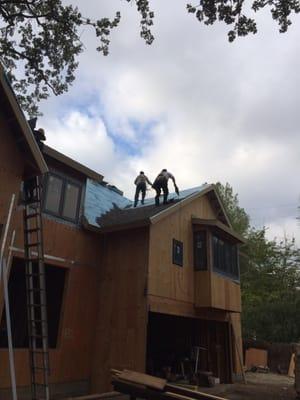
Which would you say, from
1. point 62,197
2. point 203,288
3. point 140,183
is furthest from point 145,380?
point 140,183

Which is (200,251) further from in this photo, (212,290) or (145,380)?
(145,380)

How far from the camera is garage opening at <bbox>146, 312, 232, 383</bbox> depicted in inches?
681

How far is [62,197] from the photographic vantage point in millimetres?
13055

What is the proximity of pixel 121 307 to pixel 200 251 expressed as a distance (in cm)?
428

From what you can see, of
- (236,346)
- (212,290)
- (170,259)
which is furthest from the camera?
(236,346)

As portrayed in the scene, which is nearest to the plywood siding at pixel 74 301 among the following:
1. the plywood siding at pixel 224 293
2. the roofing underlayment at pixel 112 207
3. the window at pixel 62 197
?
the window at pixel 62 197

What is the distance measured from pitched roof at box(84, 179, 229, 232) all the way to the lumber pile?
22.7 feet

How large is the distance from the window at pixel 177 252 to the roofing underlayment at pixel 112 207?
1.40 metres

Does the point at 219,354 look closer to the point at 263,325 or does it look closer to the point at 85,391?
the point at 85,391

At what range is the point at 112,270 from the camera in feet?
45.6

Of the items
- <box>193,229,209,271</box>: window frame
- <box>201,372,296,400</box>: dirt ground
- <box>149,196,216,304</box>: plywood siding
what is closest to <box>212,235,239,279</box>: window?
<box>193,229,209,271</box>: window frame

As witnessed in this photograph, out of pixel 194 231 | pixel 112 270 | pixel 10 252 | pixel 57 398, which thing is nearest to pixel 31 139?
pixel 10 252

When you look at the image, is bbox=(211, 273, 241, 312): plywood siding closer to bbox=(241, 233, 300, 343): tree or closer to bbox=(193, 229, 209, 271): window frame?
bbox=(193, 229, 209, 271): window frame

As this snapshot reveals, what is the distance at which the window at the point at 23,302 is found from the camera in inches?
500
